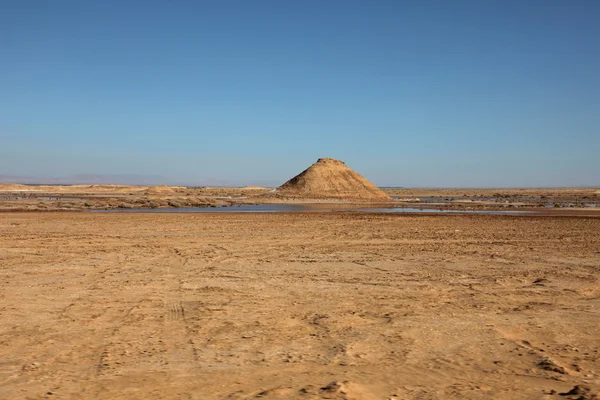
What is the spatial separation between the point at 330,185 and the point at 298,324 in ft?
227

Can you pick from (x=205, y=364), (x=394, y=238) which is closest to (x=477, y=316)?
(x=205, y=364)

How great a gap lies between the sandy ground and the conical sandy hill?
57.5m

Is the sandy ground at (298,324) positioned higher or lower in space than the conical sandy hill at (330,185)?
lower

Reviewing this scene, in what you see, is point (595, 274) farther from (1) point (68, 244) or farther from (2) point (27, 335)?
(1) point (68, 244)

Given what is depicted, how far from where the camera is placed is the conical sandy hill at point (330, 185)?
242ft

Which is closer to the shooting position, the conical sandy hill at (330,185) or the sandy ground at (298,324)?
the sandy ground at (298,324)

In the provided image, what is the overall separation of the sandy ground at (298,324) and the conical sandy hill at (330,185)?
57.5 metres

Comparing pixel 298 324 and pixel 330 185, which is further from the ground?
pixel 330 185

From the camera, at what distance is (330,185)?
76750mm

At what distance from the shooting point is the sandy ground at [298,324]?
215 inches

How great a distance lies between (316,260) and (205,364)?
8.46m

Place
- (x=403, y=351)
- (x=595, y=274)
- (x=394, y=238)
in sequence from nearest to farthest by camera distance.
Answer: (x=403, y=351) < (x=595, y=274) < (x=394, y=238)

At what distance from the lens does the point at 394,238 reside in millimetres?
20047

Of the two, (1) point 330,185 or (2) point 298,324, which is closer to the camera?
(2) point 298,324
